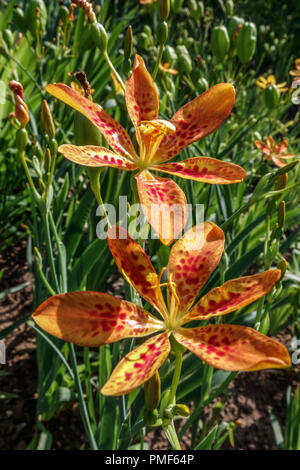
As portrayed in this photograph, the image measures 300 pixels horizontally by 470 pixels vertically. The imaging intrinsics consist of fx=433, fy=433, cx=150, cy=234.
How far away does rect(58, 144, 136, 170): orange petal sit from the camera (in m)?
0.54

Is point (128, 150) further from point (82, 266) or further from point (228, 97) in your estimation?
point (82, 266)

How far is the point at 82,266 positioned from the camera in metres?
0.98

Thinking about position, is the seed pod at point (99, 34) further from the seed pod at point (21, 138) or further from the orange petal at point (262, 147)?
the orange petal at point (262, 147)

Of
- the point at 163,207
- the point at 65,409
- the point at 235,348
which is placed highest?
the point at 163,207

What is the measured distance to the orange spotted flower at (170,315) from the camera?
1.54ft

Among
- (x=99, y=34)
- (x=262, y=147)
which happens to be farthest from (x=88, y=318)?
(x=262, y=147)

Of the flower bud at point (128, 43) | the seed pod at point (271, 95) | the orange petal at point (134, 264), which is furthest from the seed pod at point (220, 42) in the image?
the orange petal at point (134, 264)

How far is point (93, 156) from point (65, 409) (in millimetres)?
824

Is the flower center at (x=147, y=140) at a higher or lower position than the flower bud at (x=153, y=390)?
higher

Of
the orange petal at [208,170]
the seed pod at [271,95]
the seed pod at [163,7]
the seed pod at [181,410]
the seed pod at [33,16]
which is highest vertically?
the seed pod at [33,16]

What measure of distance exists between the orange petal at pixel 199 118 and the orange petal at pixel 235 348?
0.30m

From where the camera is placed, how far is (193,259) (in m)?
0.61

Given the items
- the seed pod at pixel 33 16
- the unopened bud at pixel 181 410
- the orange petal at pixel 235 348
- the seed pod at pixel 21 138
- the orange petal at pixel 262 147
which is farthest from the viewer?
the orange petal at pixel 262 147

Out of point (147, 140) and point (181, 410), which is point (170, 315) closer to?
point (181, 410)
